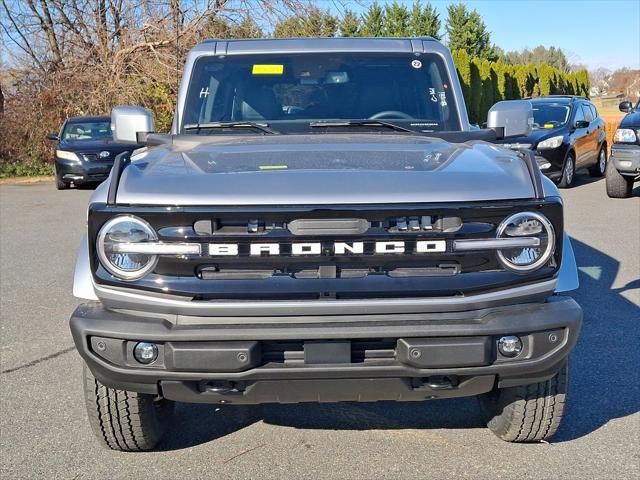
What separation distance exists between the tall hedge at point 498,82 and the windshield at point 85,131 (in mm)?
12478

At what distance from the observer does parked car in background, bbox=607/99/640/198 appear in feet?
38.4

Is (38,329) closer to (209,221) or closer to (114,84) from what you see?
(209,221)

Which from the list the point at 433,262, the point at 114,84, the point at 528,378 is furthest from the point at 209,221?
the point at 114,84

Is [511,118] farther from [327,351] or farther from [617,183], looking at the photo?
[617,183]

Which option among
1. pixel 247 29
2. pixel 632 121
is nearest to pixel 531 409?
pixel 632 121

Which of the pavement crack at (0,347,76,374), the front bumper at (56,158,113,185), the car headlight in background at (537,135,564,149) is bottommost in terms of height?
the front bumper at (56,158,113,185)


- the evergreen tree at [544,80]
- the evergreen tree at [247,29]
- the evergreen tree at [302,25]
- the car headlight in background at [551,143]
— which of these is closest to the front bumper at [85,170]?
the evergreen tree at [247,29]

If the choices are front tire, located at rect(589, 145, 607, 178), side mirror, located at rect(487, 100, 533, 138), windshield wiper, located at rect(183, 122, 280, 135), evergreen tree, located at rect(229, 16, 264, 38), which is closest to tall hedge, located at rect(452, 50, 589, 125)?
evergreen tree, located at rect(229, 16, 264, 38)

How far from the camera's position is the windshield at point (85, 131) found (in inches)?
688

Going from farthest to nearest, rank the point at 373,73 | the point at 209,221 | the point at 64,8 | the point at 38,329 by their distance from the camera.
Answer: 1. the point at 64,8
2. the point at 38,329
3. the point at 373,73
4. the point at 209,221

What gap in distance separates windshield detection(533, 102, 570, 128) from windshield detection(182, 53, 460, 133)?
10734 mm

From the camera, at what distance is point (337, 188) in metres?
2.92

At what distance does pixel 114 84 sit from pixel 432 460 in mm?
21602

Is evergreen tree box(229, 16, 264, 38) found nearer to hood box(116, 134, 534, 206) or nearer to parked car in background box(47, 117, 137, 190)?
parked car in background box(47, 117, 137, 190)
